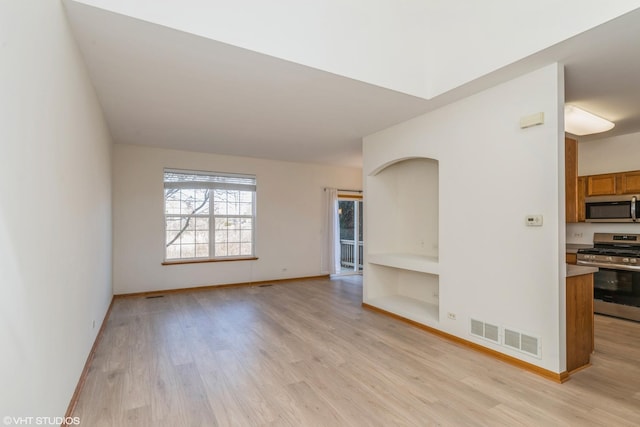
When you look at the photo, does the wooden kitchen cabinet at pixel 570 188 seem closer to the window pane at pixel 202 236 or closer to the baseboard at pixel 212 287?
the baseboard at pixel 212 287

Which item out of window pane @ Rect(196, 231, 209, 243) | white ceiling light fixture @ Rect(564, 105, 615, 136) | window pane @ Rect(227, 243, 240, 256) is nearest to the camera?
white ceiling light fixture @ Rect(564, 105, 615, 136)

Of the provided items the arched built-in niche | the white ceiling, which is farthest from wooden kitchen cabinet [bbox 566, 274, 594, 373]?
the white ceiling

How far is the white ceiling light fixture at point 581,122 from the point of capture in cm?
365

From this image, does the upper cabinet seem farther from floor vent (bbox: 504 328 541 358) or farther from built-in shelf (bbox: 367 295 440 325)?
floor vent (bbox: 504 328 541 358)

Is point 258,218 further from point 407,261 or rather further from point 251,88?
point 251,88

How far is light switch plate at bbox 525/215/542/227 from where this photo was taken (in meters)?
2.73

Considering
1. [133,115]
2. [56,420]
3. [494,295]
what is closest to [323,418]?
[56,420]

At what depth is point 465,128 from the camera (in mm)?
3375

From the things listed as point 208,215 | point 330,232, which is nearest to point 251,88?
point 208,215

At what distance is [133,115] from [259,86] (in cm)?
193

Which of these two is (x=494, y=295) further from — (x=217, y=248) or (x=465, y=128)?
(x=217, y=248)

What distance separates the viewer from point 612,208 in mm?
4578

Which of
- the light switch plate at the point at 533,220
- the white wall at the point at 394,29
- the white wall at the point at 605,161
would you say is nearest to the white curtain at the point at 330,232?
the white wall at the point at 394,29

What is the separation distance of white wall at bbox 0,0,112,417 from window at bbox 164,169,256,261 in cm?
328
